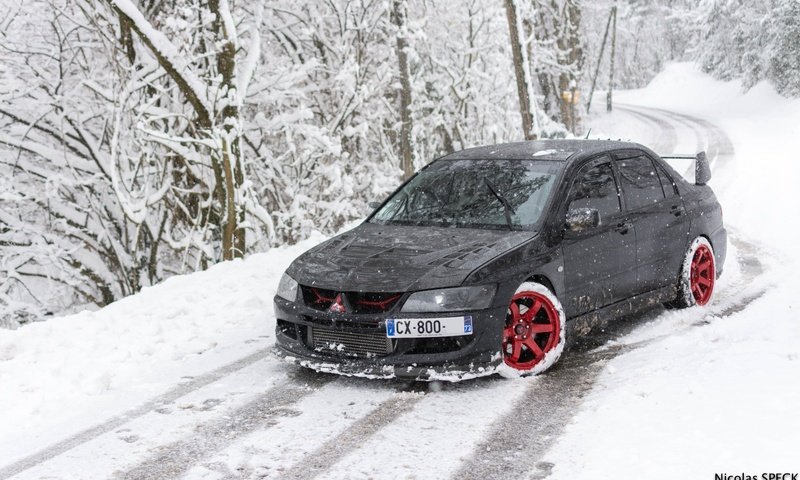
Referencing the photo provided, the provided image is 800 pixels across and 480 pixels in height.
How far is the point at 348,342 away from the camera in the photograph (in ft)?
17.7

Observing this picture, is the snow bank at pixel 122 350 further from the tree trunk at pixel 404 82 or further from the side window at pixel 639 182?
the tree trunk at pixel 404 82

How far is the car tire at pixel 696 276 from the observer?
24.4 feet

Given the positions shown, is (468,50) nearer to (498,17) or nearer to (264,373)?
(498,17)

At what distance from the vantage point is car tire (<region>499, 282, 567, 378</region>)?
5625mm

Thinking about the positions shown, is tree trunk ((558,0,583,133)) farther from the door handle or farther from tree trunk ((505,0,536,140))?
the door handle

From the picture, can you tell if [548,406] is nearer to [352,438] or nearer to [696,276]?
[352,438]

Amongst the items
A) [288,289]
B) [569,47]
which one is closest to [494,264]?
[288,289]

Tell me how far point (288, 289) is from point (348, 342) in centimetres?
68

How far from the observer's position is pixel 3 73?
579 inches

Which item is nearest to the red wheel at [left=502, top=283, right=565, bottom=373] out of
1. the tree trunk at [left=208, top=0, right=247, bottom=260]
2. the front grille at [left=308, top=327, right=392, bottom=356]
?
the front grille at [left=308, top=327, right=392, bottom=356]

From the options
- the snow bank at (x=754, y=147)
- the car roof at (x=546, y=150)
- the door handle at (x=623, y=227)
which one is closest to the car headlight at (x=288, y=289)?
the car roof at (x=546, y=150)

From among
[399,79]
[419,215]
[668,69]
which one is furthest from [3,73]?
[668,69]

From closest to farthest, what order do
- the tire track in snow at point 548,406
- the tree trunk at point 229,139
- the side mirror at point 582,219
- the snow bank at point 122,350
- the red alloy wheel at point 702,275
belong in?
the tire track in snow at point 548,406
the snow bank at point 122,350
the side mirror at point 582,219
the red alloy wheel at point 702,275
the tree trunk at point 229,139

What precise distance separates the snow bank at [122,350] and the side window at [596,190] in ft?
8.96
